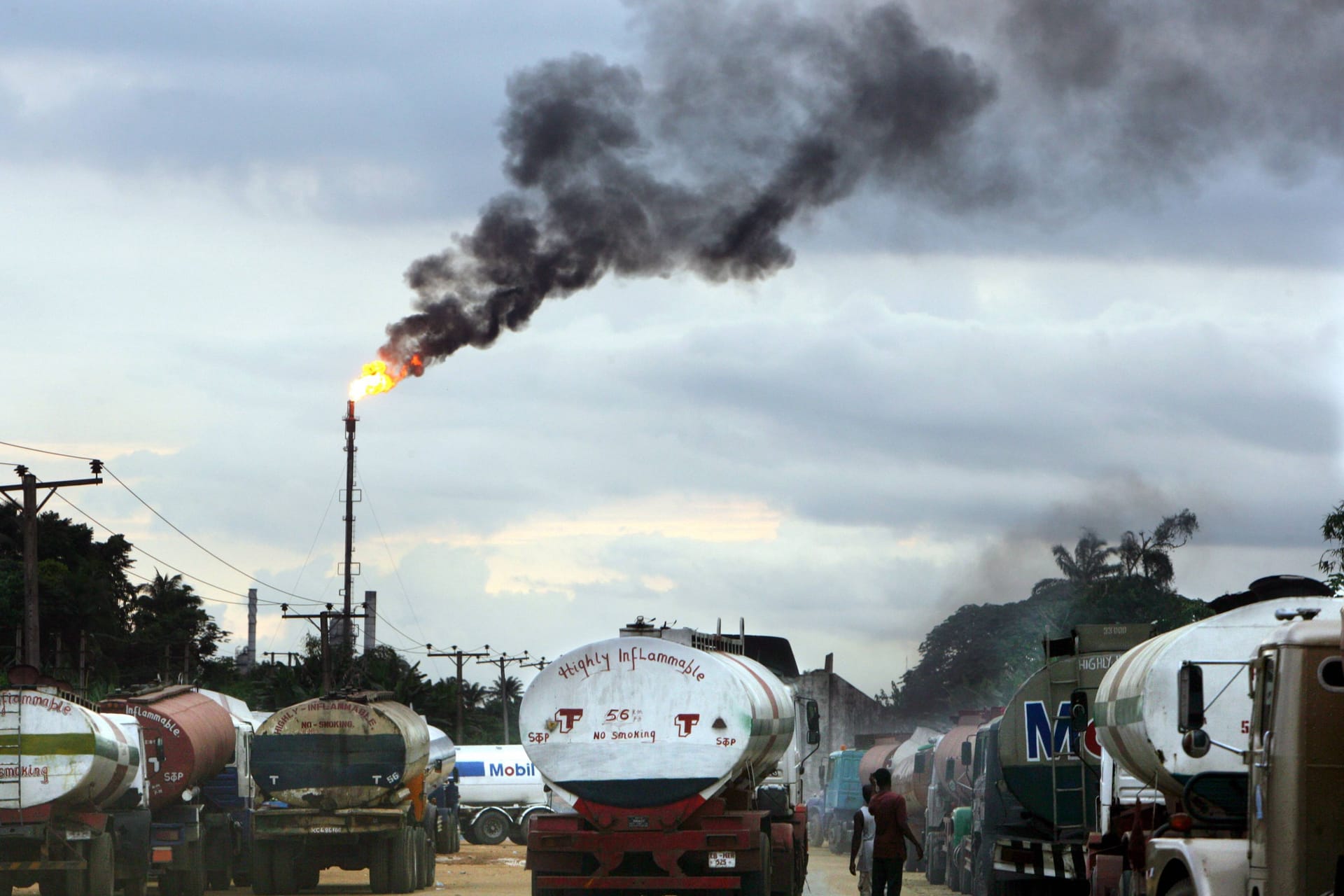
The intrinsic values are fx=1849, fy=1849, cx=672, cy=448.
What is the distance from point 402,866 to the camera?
91.9 ft

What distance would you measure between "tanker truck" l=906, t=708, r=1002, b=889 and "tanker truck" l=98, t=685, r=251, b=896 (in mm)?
11607

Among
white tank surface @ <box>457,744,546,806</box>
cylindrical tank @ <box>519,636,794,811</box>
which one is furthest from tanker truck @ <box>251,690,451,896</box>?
white tank surface @ <box>457,744,546,806</box>

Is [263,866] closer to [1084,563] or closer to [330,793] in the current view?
[330,793]

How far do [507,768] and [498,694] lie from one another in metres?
50.3

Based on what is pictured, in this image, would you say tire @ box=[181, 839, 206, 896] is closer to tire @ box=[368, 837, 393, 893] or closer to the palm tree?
tire @ box=[368, 837, 393, 893]

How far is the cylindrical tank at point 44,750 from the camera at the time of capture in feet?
74.0

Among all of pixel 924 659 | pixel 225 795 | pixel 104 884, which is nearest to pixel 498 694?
pixel 924 659

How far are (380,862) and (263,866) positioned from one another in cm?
173

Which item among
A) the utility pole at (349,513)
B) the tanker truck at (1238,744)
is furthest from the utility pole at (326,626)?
the tanker truck at (1238,744)

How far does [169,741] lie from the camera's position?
26.8m

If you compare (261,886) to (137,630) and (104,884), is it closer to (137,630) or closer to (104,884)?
(104,884)

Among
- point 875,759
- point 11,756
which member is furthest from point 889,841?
point 875,759

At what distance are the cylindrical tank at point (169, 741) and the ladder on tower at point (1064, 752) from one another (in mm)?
13275

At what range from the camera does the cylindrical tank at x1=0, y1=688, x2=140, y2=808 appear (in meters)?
22.6
